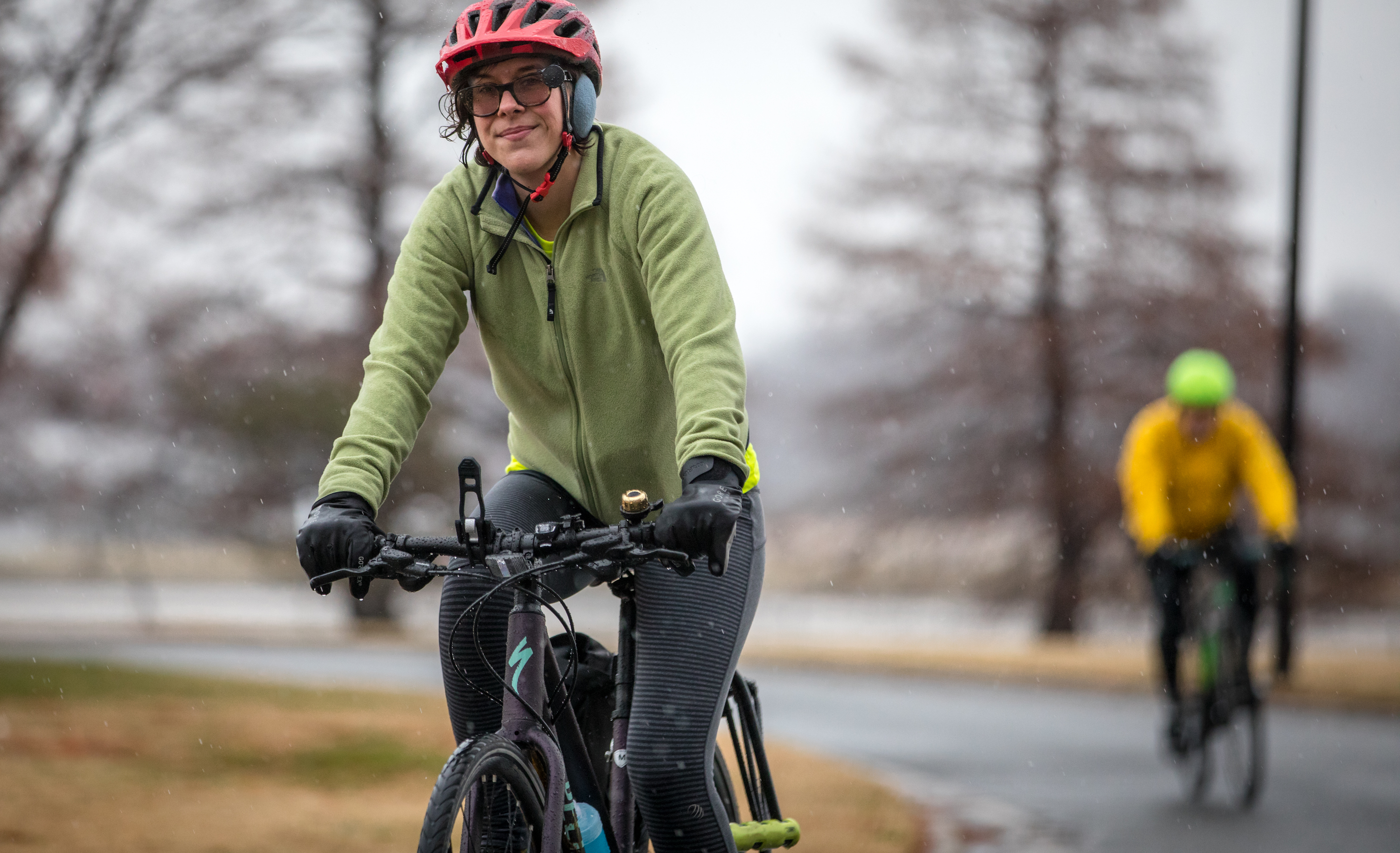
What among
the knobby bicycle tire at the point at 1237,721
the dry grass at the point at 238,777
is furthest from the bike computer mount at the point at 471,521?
the knobby bicycle tire at the point at 1237,721

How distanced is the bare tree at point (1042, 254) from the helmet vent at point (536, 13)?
70.5 feet

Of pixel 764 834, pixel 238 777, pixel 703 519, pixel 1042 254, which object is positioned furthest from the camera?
pixel 1042 254

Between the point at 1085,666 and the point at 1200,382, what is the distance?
28.8 ft

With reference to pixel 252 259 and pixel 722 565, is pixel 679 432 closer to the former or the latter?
pixel 722 565

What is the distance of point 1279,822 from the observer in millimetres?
7199

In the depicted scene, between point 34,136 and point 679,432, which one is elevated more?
point 34,136

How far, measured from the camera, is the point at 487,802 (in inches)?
109

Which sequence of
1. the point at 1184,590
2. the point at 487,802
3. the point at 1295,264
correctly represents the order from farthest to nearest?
the point at 1295,264 → the point at 1184,590 → the point at 487,802

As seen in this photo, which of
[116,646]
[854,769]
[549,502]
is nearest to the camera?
[549,502]

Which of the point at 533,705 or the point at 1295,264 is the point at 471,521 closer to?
the point at 533,705

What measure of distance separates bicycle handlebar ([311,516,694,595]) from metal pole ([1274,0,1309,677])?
480 inches

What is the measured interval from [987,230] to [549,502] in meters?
21.8

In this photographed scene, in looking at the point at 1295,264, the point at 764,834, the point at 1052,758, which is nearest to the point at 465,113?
the point at 764,834

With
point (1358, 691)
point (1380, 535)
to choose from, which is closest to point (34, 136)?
point (1358, 691)
